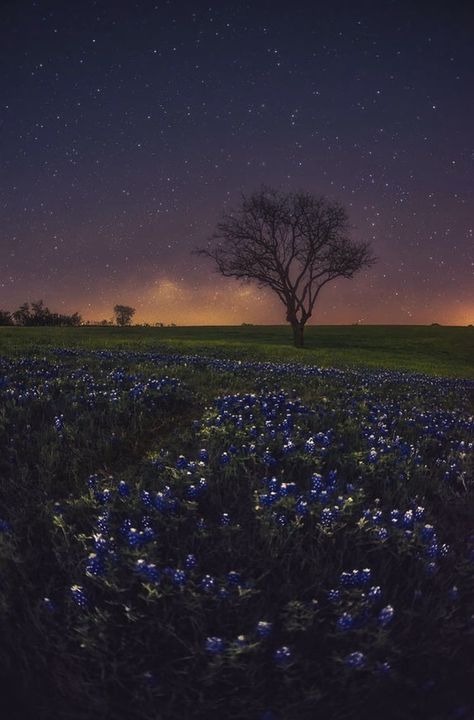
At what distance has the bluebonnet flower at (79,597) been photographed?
3.15 m

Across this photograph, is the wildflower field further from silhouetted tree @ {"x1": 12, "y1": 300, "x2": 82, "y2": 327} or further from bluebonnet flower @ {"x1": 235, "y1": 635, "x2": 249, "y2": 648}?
silhouetted tree @ {"x1": 12, "y1": 300, "x2": 82, "y2": 327}

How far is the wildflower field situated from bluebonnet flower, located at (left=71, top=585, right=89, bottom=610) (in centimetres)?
2

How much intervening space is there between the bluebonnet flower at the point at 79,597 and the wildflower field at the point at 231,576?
0.02 metres

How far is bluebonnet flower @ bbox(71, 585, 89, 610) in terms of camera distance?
10.3 ft

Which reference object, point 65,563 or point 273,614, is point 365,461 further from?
point 65,563

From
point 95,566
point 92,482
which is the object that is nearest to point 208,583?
point 95,566

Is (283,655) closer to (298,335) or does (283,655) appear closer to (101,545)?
(101,545)

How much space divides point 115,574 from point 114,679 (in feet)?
2.23

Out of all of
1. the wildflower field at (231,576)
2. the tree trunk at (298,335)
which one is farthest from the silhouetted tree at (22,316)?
the wildflower field at (231,576)

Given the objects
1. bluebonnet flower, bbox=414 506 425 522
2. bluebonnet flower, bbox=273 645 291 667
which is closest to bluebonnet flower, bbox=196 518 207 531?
bluebonnet flower, bbox=273 645 291 667

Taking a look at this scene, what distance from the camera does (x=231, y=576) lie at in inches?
127

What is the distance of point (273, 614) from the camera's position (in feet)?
10.5

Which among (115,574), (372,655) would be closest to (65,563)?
(115,574)

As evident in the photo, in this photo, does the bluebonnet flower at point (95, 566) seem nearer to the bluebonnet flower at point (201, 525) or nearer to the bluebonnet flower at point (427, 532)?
the bluebonnet flower at point (201, 525)
